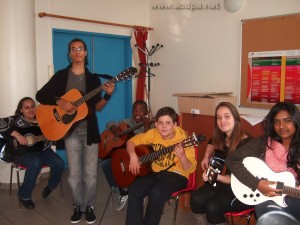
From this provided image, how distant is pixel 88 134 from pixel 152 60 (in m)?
2.97

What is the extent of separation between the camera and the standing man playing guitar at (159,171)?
231 cm

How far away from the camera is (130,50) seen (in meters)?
5.14

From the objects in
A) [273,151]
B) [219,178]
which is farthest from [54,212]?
[273,151]

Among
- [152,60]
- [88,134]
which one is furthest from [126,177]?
[152,60]

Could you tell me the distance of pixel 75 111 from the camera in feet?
8.68

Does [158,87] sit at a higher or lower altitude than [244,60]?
lower

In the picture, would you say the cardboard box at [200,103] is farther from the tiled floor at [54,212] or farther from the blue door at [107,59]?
the blue door at [107,59]

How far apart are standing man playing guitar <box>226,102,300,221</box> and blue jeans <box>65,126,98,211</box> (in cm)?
115

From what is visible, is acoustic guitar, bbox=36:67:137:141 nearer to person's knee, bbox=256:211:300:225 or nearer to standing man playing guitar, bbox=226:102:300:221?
Result: standing man playing guitar, bbox=226:102:300:221

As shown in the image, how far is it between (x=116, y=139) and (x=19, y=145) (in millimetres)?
948

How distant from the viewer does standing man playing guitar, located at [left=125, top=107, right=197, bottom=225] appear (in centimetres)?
231

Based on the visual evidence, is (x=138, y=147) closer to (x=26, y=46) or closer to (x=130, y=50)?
(x=26, y=46)

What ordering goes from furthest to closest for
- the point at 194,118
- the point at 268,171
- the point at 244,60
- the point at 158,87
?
the point at 158,87
the point at 244,60
the point at 194,118
the point at 268,171

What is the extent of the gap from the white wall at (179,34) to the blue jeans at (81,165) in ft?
5.82
